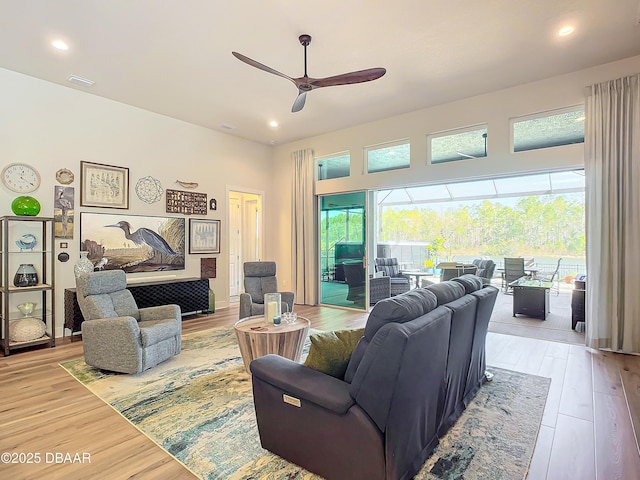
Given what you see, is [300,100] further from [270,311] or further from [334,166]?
[334,166]

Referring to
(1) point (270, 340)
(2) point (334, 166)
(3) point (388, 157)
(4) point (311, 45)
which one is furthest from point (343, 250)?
(4) point (311, 45)

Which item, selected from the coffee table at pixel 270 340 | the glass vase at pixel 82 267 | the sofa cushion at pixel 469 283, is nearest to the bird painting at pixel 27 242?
the glass vase at pixel 82 267

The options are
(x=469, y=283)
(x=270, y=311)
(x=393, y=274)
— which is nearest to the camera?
(x=469, y=283)

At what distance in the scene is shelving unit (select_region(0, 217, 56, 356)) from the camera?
12.9 ft

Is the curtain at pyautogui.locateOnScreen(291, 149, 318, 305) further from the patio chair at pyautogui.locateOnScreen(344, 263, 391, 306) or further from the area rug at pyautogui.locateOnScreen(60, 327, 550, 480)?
the area rug at pyautogui.locateOnScreen(60, 327, 550, 480)

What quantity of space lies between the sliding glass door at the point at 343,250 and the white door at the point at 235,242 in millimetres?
2236

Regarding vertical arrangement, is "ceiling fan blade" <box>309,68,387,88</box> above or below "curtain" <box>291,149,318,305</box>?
above

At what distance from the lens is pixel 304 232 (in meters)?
6.98

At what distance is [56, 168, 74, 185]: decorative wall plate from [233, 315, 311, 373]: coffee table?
3434mm

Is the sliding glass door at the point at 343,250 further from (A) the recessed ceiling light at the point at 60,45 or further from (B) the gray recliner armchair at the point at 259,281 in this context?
(A) the recessed ceiling light at the point at 60,45

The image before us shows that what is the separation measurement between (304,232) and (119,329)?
4203 mm

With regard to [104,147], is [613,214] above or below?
below

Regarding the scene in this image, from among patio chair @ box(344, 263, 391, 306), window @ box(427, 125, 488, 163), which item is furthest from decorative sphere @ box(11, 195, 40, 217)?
window @ box(427, 125, 488, 163)

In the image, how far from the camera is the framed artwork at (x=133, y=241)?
4945mm
